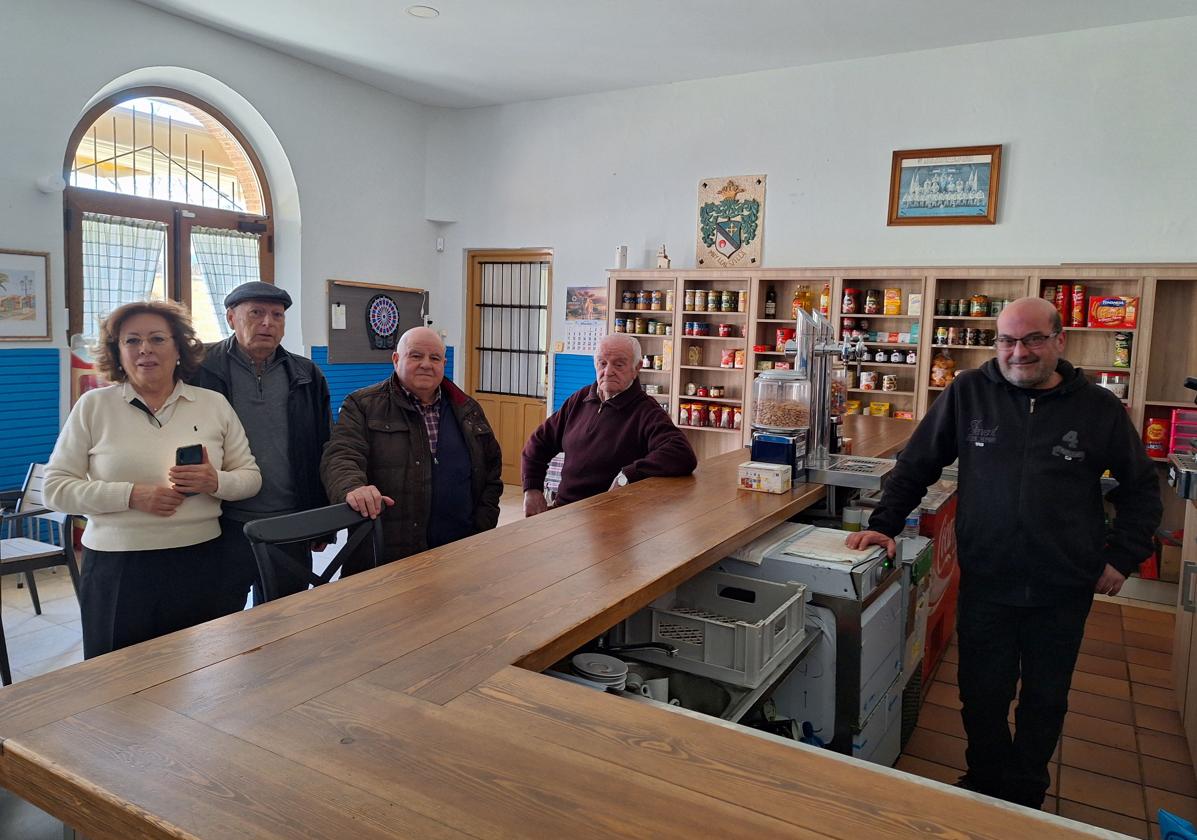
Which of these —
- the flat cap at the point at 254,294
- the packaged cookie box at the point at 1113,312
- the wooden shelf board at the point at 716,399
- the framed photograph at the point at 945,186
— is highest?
the framed photograph at the point at 945,186

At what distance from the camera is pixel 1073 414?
7.76 ft

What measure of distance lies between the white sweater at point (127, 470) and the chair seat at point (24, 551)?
158 cm

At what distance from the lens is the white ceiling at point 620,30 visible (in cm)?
528

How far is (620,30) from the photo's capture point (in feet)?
19.1

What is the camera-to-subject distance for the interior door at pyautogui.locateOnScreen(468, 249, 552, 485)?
795 cm

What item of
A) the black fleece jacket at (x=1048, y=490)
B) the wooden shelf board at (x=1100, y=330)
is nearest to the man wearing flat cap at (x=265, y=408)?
the black fleece jacket at (x=1048, y=490)

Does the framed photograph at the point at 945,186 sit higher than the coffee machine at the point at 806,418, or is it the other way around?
the framed photograph at the point at 945,186

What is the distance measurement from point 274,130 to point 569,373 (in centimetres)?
314

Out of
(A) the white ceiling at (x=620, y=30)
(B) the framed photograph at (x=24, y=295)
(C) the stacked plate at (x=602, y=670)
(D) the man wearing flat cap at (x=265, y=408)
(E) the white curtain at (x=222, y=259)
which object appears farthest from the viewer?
(E) the white curtain at (x=222, y=259)

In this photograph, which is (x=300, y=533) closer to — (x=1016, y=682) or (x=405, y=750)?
(x=405, y=750)

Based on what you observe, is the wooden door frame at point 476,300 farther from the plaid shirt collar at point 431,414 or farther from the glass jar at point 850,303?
the plaid shirt collar at point 431,414

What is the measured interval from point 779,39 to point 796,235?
143cm

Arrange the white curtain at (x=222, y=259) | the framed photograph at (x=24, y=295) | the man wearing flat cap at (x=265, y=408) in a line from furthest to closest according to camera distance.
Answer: the white curtain at (x=222, y=259) < the framed photograph at (x=24, y=295) < the man wearing flat cap at (x=265, y=408)

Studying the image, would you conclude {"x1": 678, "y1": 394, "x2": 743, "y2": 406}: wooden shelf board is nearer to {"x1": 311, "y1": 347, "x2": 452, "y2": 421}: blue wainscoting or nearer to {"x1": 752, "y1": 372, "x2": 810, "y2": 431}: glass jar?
{"x1": 311, "y1": 347, "x2": 452, "y2": 421}: blue wainscoting
